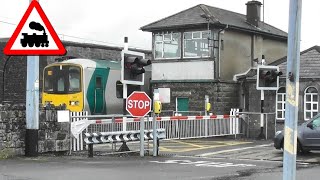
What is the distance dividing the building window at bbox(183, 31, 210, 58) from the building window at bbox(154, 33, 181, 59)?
1.68 ft

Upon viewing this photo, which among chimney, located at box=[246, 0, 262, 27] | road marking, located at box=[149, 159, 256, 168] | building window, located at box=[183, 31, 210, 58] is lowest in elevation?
road marking, located at box=[149, 159, 256, 168]

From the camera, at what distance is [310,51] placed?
27703mm

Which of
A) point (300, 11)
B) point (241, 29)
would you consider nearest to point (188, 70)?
point (241, 29)

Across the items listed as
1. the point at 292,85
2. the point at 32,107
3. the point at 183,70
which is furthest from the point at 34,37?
the point at 183,70

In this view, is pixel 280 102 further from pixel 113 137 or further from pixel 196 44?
pixel 113 137

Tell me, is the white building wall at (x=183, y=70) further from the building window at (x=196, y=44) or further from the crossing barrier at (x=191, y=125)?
the crossing barrier at (x=191, y=125)

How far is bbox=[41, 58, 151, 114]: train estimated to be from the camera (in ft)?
77.9

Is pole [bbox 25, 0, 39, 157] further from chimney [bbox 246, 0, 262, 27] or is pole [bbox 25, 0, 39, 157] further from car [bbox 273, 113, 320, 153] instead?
chimney [bbox 246, 0, 262, 27]

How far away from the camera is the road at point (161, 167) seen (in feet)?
34.4

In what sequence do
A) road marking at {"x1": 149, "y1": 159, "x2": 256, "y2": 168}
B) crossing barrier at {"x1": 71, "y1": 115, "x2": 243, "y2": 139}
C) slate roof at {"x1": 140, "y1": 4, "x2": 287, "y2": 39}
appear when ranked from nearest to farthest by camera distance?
road marking at {"x1": 149, "y1": 159, "x2": 256, "y2": 168}, crossing barrier at {"x1": 71, "y1": 115, "x2": 243, "y2": 139}, slate roof at {"x1": 140, "y1": 4, "x2": 287, "y2": 39}

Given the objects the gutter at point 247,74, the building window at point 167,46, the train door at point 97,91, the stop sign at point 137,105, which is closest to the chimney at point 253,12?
the gutter at point 247,74

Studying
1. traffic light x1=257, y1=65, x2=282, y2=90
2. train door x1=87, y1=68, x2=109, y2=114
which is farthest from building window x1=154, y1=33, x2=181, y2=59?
traffic light x1=257, y1=65, x2=282, y2=90

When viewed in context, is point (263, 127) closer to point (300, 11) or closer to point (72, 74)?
point (72, 74)

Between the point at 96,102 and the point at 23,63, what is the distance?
15145mm
